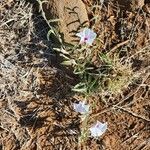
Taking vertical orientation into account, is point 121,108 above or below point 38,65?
below

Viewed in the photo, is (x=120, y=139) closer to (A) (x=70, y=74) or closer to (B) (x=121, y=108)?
(B) (x=121, y=108)

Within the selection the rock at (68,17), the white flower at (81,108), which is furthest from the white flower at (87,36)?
the white flower at (81,108)

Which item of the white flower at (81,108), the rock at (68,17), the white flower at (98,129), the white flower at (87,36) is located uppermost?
the rock at (68,17)

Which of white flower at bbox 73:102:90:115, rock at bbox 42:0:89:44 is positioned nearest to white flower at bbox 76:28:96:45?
rock at bbox 42:0:89:44

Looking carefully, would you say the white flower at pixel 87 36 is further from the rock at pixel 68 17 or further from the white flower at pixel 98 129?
the white flower at pixel 98 129

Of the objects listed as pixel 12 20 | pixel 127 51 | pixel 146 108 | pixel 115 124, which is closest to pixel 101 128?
pixel 115 124

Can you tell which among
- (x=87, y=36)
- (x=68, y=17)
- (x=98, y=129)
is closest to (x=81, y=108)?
(x=98, y=129)
